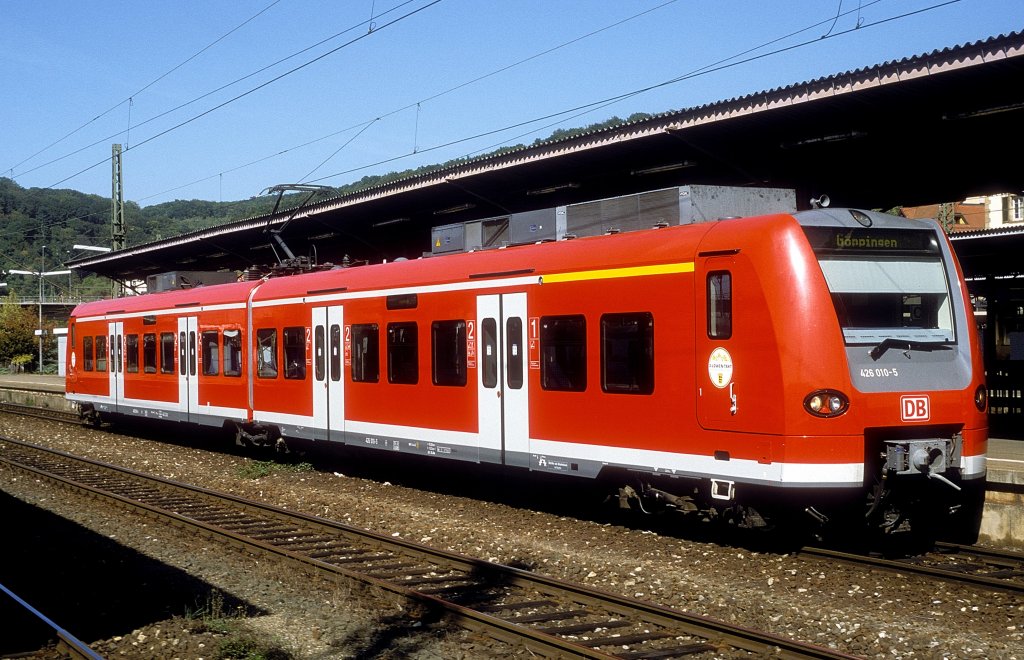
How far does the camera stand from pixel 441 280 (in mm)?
13062

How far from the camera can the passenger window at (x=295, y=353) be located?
16.1 m

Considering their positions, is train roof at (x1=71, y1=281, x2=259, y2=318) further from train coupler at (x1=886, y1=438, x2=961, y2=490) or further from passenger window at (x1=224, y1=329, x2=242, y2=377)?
train coupler at (x1=886, y1=438, x2=961, y2=490)

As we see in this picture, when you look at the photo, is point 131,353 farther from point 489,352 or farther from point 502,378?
point 502,378

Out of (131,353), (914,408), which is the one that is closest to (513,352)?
(914,408)

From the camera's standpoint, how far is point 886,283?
9.34 meters

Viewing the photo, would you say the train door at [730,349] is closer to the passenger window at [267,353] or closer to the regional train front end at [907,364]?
the regional train front end at [907,364]

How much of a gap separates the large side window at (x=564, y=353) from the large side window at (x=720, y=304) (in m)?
1.75

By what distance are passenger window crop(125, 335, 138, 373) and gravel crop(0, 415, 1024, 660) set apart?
24.8 ft

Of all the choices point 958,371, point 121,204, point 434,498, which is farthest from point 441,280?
point 121,204

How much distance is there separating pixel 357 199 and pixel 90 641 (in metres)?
14.3

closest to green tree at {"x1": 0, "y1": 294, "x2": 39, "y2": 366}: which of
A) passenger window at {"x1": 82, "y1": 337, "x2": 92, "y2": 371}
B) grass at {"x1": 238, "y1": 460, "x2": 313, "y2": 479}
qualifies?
passenger window at {"x1": 82, "y1": 337, "x2": 92, "y2": 371}

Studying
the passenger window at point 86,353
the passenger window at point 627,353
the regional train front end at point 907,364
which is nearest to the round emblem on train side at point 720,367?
the passenger window at point 627,353

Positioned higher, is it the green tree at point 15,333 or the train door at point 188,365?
the green tree at point 15,333

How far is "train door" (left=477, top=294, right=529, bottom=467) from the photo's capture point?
38.4 ft
